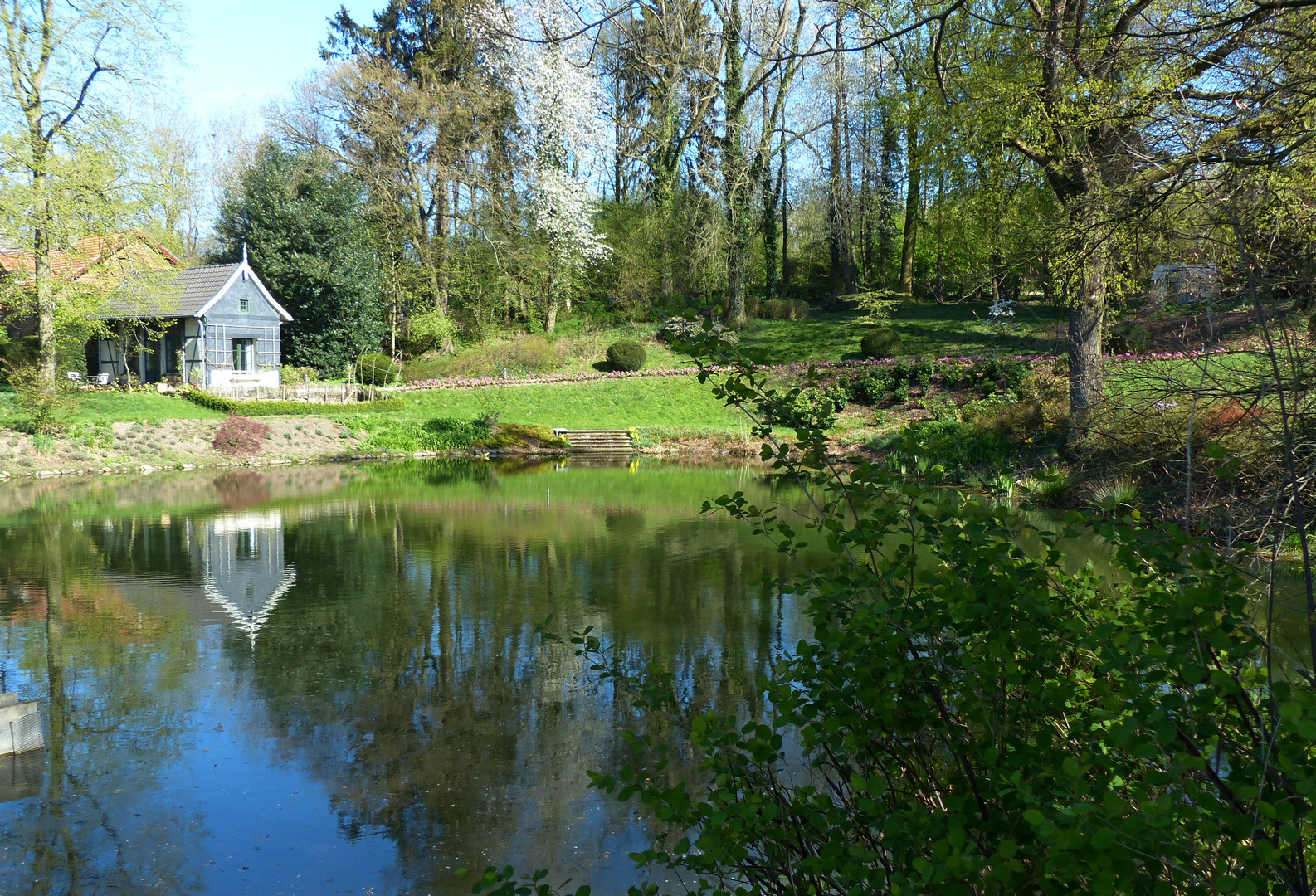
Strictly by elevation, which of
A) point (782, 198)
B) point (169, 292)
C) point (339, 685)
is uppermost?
point (782, 198)

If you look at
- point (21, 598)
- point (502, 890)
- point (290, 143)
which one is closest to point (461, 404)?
point (290, 143)

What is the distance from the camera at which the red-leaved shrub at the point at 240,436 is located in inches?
845

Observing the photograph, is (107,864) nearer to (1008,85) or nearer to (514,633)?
(514,633)

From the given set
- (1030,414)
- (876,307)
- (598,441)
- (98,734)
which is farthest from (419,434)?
(98,734)

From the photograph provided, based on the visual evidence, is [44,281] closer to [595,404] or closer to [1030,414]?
[595,404]

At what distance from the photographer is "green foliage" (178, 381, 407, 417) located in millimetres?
23547

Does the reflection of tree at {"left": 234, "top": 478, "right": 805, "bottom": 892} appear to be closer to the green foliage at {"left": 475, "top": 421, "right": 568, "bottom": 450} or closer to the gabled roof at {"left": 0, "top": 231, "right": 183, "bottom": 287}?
the green foliage at {"left": 475, "top": 421, "right": 568, "bottom": 450}

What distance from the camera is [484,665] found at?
6.78 m

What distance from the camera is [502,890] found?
232cm

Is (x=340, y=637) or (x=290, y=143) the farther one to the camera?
(x=290, y=143)

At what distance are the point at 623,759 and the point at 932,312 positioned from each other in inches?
1153

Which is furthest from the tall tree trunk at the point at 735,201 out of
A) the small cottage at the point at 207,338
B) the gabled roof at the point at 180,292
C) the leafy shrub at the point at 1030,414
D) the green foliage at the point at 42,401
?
the green foliage at the point at 42,401

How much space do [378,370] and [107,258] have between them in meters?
10.6

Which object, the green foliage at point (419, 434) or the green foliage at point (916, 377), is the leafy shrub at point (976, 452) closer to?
the green foliage at point (916, 377)
